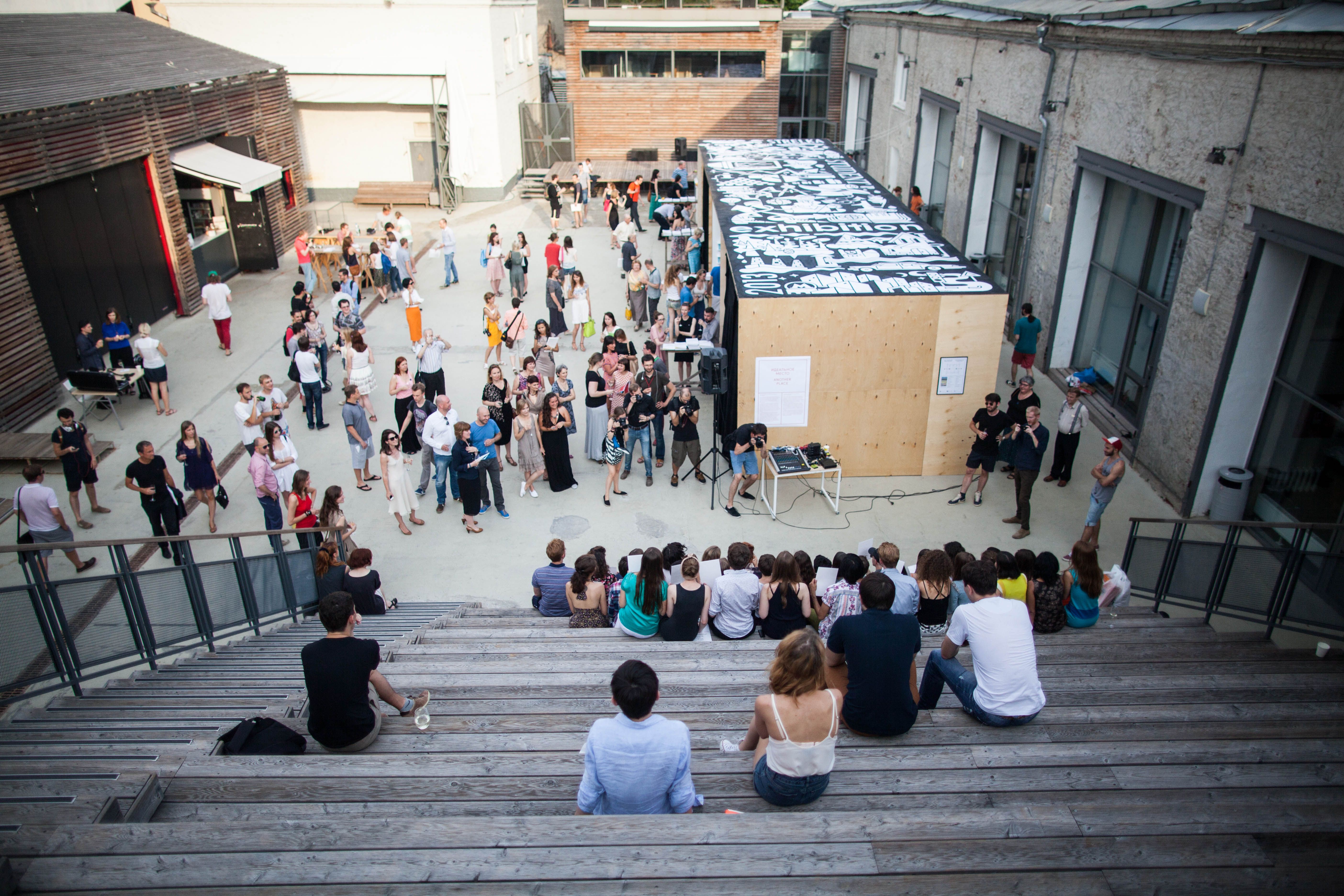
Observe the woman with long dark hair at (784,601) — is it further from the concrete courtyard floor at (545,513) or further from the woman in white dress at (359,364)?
the woman in white dress at (359,364)

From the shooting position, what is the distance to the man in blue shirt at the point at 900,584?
19.2 ft

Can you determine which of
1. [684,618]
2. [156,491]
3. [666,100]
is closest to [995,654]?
[684,618]

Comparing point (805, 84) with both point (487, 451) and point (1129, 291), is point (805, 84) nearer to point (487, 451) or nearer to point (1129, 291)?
point (1129, 291)

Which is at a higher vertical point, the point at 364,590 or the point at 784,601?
the point at 784,601

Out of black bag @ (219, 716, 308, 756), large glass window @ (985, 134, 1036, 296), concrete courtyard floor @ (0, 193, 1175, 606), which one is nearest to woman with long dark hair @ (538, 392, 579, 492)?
concrete courtyard floor @ (0, 193, 1175, 606)

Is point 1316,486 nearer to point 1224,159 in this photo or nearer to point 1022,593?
point 1224,159

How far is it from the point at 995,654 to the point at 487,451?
6962 millimetres

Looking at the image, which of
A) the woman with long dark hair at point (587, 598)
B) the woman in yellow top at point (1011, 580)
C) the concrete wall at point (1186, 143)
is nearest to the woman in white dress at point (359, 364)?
the woman with long dark hair at point (587, 598)

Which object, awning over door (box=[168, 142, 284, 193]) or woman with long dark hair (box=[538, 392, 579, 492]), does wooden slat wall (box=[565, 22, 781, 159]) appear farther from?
woman with long dark hair (box=[538, 392, 579, 492])

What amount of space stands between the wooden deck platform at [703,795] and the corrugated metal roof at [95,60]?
1275 cm

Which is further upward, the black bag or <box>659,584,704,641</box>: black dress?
the black bag

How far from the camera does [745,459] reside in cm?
1053

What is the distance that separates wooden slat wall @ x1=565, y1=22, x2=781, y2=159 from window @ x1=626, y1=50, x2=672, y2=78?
21cm

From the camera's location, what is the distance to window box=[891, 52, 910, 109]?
21719 millimetres
